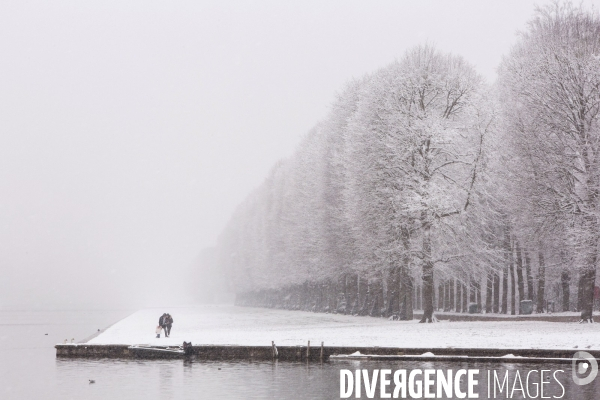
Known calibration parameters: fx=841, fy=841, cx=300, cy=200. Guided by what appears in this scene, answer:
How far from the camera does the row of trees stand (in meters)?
45.8

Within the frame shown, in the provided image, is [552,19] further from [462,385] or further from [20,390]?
[20,390]

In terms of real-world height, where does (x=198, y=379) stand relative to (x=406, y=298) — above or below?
below

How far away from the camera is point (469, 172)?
176 feet

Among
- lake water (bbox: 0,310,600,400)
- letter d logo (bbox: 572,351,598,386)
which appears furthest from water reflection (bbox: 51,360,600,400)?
letter d logo (bbox: 572,351,598,386)

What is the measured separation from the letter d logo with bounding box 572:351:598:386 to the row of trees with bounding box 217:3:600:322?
10.5 m

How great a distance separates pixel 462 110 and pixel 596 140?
12.9 metres

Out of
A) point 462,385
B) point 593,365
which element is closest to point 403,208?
point 593,365

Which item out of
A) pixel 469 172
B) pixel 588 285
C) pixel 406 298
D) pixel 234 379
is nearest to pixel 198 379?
pixel 234 379

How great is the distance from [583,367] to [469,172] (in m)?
23.3

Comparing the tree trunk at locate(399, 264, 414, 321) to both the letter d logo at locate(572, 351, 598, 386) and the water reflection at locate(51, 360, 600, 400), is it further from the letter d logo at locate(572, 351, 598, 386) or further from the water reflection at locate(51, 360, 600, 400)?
the letter d logo at locate(572, 351, 598, 386)

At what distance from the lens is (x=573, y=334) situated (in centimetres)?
3897

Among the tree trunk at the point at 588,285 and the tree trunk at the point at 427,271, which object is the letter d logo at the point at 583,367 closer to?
the tree trunk at the point at 588,285

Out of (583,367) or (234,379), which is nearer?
(234,379)

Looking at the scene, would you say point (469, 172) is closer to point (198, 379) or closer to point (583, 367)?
point (583, 367)
